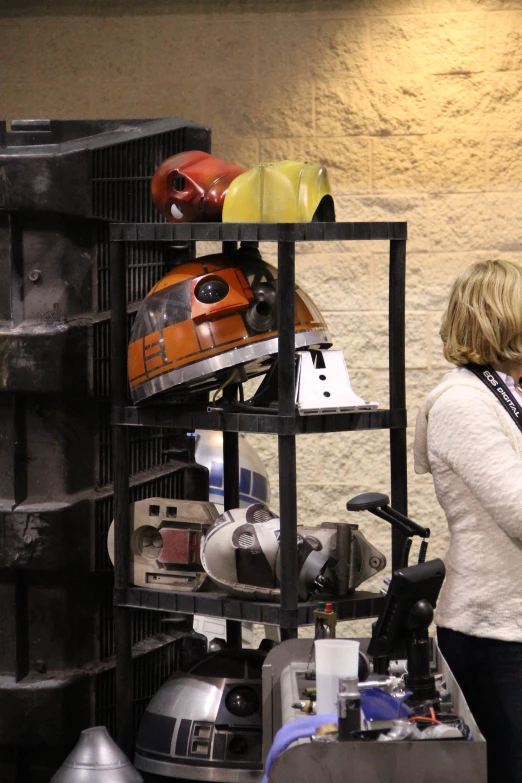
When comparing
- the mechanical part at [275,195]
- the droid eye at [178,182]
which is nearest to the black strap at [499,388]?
the mechanical part at [275,195]

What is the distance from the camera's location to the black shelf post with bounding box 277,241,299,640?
233cm

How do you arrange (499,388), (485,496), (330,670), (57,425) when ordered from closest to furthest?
(330,670), (485,496), (499,388), (57,425)

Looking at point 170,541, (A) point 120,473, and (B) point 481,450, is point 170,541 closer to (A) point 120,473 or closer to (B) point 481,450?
(A) point 120,473

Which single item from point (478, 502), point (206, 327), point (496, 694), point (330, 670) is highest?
point (206, 327)

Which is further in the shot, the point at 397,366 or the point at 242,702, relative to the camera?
the point at 397,366

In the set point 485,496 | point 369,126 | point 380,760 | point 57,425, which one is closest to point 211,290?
point 57,425

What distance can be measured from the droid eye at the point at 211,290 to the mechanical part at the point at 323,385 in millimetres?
204

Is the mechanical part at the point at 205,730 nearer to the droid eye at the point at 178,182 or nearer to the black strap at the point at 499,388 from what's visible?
the black strap at the point at 499,388

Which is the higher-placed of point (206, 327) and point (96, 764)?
point (206, 327)

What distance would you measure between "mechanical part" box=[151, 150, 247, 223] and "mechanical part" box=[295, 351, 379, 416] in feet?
1.25

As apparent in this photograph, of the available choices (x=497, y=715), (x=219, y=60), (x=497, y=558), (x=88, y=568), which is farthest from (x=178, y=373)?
(x=219, y=60)

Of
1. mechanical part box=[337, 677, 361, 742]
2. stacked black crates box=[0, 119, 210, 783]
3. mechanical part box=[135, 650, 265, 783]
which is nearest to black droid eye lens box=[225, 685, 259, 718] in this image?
mechanical part box=[135, 650, 265, 783]

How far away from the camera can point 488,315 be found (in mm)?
2309

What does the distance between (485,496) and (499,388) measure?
0.23 m
